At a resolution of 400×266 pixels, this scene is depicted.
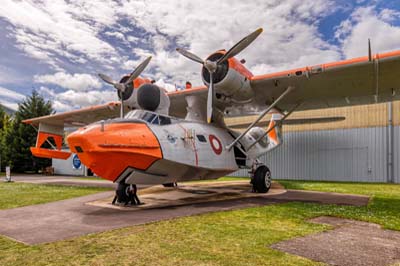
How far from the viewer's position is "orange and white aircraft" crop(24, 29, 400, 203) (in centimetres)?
827

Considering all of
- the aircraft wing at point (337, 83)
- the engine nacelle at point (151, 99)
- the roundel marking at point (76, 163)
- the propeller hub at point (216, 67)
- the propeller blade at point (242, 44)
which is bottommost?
the roundel marking at point (76, 163)

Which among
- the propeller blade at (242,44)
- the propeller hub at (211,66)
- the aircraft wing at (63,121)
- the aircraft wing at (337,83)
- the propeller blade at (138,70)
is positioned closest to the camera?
the aircraft wing at (337,83)

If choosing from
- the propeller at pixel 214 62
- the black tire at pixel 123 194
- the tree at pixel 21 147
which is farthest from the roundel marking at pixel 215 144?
the tree at pixel 21 147

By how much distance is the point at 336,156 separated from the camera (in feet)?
74.7

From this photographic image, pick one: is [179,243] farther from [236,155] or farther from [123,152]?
[236,155]

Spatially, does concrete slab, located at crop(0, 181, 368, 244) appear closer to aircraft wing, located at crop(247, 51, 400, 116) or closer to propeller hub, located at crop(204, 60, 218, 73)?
propeller hub, located at crop(204, 60, 218, 73)

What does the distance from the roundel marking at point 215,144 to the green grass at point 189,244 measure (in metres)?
4.36

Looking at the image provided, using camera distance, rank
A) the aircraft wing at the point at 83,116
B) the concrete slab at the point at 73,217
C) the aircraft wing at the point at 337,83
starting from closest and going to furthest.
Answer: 1. the concrete slab at the point at 73,217
2. the aircraft wing at the point at 337,83
3. the aircraft wing at the point at 83,116

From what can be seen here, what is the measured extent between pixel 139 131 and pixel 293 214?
14.9 feet

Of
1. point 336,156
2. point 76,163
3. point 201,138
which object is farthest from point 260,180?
point 76,163

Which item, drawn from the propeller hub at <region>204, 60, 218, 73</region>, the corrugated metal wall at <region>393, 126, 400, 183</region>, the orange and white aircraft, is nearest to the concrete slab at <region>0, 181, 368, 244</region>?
the orange and white aircraft

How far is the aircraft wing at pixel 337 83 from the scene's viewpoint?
9.85 m

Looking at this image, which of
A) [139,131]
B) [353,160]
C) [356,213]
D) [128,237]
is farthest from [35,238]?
[353,160]

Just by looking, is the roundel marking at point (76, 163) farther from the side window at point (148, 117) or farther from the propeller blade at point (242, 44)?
the propeller blade at point (242, 44)
